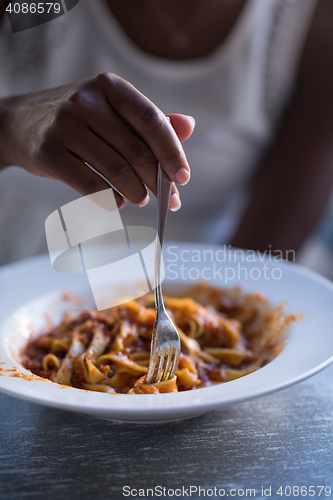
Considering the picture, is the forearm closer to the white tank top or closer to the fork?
the fork

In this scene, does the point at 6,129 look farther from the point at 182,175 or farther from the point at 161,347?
the point at 161,347

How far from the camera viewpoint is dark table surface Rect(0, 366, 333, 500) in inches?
28.8

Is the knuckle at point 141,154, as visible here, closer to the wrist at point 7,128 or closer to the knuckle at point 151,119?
the knuckle at point 151,119

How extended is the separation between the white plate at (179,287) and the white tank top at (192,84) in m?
0.80

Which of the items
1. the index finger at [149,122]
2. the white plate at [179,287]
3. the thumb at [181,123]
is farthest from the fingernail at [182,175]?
the white plate at [179,287]

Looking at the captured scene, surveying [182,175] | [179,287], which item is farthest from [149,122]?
[179,287]

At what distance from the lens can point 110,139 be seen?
824 mm

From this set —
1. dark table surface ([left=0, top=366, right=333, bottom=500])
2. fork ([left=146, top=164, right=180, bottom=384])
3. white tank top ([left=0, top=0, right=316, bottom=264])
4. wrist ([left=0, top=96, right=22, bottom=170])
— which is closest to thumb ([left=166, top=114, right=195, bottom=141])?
fork ([left=146, top=164, right=180, bottom=384])

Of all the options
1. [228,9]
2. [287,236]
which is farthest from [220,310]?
[228,9]

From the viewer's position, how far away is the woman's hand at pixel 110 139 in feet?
2.58

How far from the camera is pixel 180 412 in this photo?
698 mm

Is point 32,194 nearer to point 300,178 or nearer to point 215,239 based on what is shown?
point 215,239

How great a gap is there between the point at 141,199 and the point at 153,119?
0.18 m

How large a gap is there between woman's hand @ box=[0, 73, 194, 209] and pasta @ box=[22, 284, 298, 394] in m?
0.47
